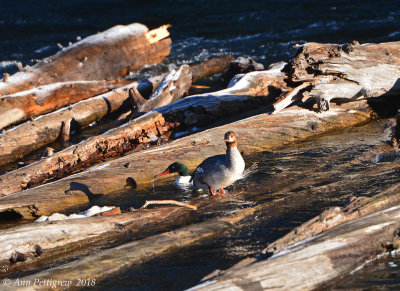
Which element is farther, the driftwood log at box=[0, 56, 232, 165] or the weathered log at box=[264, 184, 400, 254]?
the driftwood log at box=[0, 56, 232, 165]

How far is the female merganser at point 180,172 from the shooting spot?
26.6 ft

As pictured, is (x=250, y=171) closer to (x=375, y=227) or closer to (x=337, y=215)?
(x=337, y=215)

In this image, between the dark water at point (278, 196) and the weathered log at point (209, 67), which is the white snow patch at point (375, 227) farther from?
the weathered log at point (209, 67)

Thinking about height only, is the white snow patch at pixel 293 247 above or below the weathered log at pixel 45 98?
below

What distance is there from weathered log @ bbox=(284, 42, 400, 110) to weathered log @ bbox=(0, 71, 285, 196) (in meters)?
1.41

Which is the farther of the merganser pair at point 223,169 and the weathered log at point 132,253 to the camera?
the merganser pair at point 223,169

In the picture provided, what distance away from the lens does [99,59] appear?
554 inches

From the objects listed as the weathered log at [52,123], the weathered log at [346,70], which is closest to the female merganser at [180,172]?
the weathered log at [346,70]

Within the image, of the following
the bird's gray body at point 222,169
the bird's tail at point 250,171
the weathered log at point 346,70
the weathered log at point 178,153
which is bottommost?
the bird's tail at point 250,171

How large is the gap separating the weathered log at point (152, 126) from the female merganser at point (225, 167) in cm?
252

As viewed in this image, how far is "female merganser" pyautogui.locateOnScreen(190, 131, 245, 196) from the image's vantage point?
7082 mm

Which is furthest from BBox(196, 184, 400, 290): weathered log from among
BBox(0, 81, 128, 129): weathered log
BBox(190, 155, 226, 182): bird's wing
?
BBox(0, 81, 128, 129): weathered log

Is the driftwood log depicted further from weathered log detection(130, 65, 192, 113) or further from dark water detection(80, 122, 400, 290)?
dark water detection(80, 122, 400, 290)

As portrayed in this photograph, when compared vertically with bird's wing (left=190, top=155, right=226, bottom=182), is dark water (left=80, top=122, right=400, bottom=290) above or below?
below
